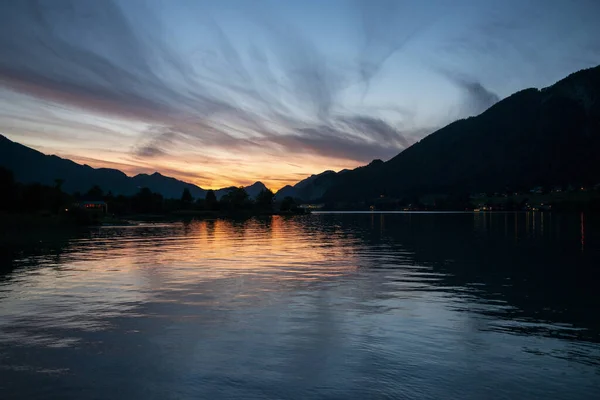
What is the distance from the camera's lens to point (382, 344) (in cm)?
1727

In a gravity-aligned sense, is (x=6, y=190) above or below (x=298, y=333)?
above

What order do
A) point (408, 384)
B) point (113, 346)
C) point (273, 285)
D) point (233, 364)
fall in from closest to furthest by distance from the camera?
point (408, 384) < point (233, 364) < point (113, 346) < point (273, 285)

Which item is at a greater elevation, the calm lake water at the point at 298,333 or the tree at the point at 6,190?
the tree at the point at 6,190

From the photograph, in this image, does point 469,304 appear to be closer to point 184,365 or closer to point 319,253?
point 184,365

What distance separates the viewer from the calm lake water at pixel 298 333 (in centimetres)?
1333

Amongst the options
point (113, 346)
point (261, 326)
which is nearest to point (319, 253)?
point (261, 326)

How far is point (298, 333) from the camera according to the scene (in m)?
19.0

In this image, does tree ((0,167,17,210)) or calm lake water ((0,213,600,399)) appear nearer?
calm lake water ((0,213,600,399))

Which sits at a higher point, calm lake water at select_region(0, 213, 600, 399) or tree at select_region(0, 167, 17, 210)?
tree at select_region(0, 167, 17, 210)

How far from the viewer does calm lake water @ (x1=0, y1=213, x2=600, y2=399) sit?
1333 centimetres

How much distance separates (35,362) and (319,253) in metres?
40.7

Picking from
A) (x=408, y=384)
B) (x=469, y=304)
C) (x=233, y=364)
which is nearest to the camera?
(x=408, y=384)

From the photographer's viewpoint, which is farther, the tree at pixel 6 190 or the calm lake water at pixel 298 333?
the tree at pixel 6 190

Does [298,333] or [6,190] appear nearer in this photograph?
[298,333]
